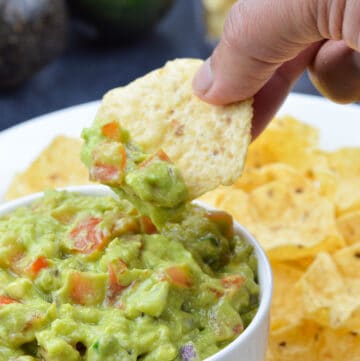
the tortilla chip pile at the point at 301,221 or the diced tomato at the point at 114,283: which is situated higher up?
the diced tomato at the point at 114,283

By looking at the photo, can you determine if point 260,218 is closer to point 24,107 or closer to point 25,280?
point 25,280

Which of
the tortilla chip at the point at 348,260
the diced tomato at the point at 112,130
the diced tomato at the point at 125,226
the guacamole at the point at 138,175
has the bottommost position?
the tortilla chip at the point at 348,260

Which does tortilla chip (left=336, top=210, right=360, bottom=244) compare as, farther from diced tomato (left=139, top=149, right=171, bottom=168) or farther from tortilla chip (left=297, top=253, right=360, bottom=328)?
diced tomato (left=139, top=149, right=171, bottom=168)

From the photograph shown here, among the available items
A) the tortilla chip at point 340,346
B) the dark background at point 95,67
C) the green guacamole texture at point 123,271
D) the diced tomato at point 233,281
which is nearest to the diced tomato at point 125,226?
the green guacamole texture at point 123,271

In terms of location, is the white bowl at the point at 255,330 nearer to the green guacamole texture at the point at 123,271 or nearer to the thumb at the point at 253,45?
the green guacamole texture at the point at 123,271

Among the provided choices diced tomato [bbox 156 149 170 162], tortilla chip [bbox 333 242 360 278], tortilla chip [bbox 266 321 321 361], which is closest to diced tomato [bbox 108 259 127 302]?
diced tomato [bbox 156 149 170 162]

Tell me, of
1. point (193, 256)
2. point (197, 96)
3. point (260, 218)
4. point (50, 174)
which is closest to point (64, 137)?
point (50, 174)

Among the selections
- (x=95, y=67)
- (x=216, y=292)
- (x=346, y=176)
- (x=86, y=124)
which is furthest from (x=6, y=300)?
(x=95, y=67)
